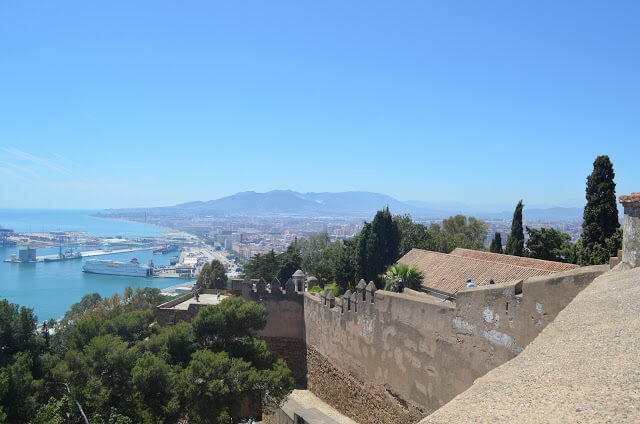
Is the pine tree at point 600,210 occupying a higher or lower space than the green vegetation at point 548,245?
higher

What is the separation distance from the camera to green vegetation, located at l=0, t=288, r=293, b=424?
35.5 ft

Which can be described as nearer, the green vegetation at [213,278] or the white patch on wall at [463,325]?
the white patch on wall at [463,325]

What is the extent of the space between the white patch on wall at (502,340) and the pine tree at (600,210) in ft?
50.1

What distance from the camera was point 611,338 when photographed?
14.0ft

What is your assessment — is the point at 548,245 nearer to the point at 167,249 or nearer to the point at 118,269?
the point at 118,269

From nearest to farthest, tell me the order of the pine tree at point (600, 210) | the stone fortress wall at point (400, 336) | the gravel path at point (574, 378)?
the gravel path at point (574, 378) → the stone fortress wall at point (400, 336) → the pine tree at point (600, 210)

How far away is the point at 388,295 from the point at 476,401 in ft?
20.9

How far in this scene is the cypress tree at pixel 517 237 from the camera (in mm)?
29422

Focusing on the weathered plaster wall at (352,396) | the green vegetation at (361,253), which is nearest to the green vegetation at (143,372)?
the weathered plaster wall at (352,396)

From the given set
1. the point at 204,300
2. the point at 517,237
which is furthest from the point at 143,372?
the point at 517,237

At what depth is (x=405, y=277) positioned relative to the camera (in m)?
20.1

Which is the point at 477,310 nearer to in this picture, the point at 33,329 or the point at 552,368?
the point at 552,368

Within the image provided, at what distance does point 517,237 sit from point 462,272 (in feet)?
35.6

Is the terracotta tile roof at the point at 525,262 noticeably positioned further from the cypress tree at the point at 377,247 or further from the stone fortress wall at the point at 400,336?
the stone fortress wall at the point at 400,336
